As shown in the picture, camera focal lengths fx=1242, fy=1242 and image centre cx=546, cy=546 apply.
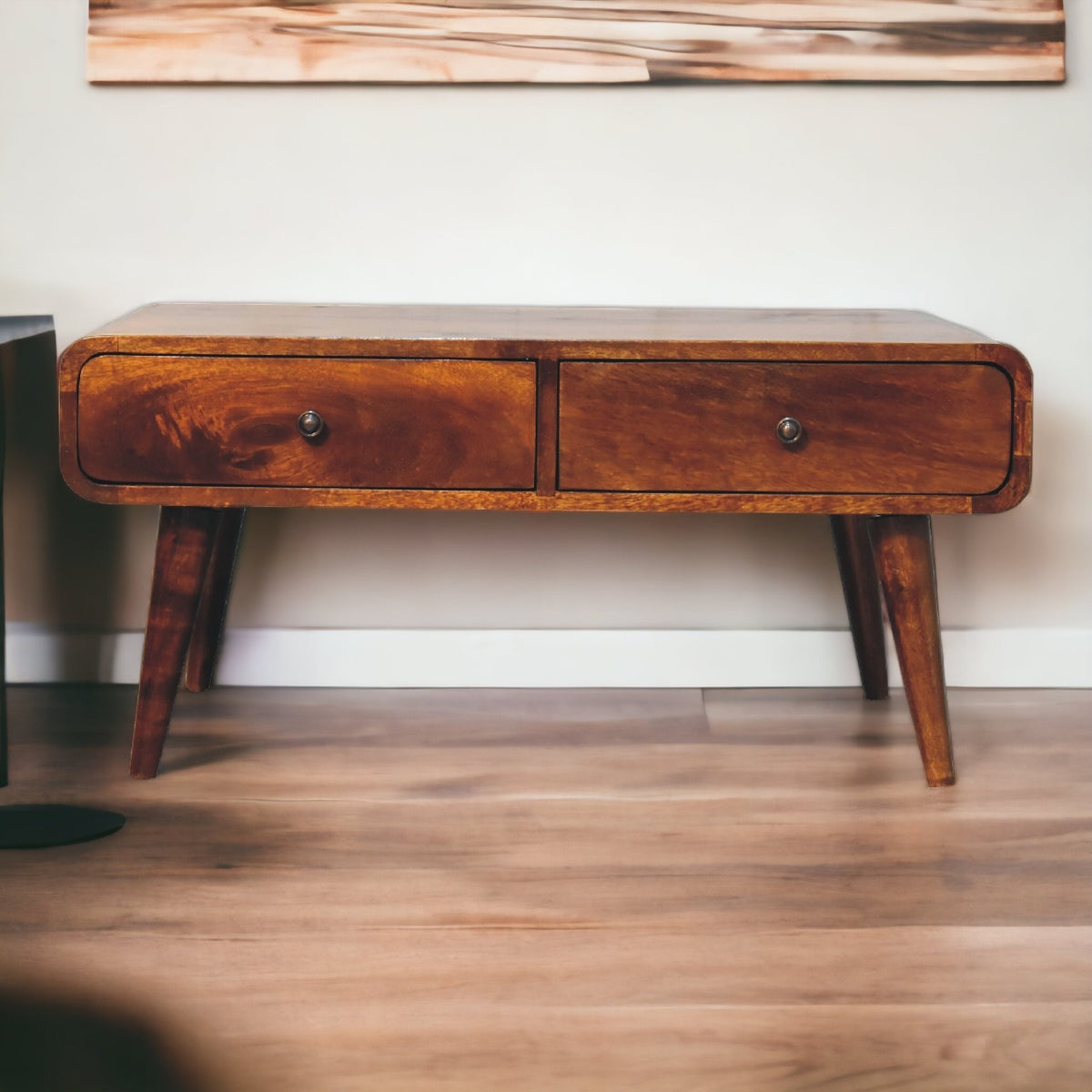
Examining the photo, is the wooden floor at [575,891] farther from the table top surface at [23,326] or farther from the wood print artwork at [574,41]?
the wood print artwork at [574,41]

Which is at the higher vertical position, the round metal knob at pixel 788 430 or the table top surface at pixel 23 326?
the table top surface at pixel 23 326

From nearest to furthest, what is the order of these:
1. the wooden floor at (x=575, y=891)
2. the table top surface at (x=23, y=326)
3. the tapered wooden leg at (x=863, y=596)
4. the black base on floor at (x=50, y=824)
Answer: the wooden floor at (x=575, y=891), the black base on floor at (x=50, y=824), the table top surface at (x=23, y=326), the tapered wooden leg at (x=863, y=596)

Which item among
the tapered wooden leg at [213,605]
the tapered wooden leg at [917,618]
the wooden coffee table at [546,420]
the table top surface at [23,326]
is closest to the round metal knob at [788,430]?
the wooden coffee table at [546,420]

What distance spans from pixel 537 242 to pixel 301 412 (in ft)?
1.68

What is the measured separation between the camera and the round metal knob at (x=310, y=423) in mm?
1276

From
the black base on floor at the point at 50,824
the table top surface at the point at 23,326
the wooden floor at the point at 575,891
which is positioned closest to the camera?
the wooden floor at the point at 575,891

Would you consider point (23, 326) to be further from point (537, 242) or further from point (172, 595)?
point (537, 242)

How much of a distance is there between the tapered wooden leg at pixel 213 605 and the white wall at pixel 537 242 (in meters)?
0.06

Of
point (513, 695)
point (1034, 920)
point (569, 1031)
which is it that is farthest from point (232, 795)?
point (1034, 920)

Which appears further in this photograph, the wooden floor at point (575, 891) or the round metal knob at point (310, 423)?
the round metal knob at point (310, 423)

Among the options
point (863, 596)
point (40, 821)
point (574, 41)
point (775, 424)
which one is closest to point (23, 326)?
point (40, 821)

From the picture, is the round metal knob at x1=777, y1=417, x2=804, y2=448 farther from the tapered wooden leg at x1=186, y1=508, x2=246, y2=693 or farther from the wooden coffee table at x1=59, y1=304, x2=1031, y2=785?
the tapered wooden leg at x1=186, y1=508, x2=246, y2=693

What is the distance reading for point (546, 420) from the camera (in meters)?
1.28

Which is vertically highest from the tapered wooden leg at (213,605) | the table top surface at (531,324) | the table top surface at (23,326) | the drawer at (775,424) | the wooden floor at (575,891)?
the table top surface at (531,324)
